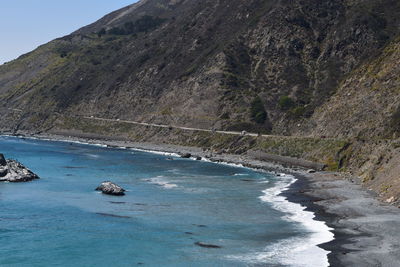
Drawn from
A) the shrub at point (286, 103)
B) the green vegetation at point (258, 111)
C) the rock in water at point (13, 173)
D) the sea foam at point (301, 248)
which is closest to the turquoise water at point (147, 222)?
the sea foam at point (301, 248)

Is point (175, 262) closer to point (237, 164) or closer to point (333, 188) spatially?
point (333, 188)

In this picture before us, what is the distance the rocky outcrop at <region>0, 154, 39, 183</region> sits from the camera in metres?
92.9

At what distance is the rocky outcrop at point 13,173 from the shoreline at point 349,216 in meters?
43.2

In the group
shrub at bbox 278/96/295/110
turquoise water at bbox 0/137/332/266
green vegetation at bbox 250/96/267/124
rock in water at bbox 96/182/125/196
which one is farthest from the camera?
shrub at bbox 278/96/295/110

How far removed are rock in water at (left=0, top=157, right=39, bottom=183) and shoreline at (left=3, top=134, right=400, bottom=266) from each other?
43186 millimetres

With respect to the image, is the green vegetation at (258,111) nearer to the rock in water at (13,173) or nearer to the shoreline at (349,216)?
the shoreline at (349,216)

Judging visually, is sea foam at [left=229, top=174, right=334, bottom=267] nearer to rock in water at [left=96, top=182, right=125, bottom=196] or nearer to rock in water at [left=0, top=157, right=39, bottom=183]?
rock in water at [left=96, top=182, right=125, bottom=196]

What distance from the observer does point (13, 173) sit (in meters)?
94.5

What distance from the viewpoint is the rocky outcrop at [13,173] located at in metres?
92.9

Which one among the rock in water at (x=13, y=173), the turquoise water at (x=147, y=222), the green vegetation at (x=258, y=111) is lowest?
the turquoise water at (x=147, y=222)

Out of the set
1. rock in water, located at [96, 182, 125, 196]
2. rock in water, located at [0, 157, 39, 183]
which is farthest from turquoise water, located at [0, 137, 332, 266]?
rock in water, located at [0, 157, 39, 183]

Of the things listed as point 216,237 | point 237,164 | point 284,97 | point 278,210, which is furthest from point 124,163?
point 216,237

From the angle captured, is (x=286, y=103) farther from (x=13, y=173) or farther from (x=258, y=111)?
(x=13, y=173)

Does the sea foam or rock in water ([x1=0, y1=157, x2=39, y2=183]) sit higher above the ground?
rock in water ([x1=0, y1=157, x2=39, y2=183])
